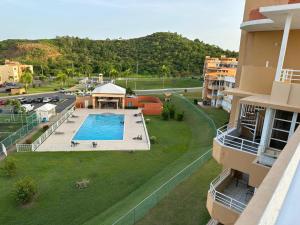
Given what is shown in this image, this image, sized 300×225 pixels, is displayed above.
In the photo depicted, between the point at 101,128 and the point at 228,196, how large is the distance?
2667cm

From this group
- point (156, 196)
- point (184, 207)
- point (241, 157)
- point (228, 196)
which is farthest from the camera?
point (156, 196)

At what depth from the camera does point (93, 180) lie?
19.5m

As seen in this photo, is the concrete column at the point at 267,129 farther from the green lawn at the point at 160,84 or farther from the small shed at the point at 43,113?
the green lawn at the point at 160,84

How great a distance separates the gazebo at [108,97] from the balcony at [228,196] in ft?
115

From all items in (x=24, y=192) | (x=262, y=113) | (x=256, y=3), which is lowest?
(x=24, y=192)

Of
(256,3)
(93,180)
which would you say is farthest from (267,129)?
(93,180)

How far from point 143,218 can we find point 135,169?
7739 mm

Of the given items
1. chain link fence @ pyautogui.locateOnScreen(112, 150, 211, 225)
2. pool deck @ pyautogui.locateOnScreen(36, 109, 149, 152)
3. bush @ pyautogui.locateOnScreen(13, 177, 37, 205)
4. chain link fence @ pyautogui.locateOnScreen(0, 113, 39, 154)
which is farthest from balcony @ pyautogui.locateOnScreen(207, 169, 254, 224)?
chain link fence @ pyautogui.locateOnScreen(0, 113, 39, 154)

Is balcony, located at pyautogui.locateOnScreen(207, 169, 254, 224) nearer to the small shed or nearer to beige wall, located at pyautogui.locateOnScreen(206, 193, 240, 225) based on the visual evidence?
beige wall, located at pyautogui.locateOnScreen(206, 193, 240, 225)

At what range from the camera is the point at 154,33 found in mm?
144750

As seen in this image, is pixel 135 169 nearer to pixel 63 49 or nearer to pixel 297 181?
pixel 297 181

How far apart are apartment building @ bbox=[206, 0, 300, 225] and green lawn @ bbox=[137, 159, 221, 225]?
1487mm

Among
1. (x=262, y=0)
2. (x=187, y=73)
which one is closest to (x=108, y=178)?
(x=262, y=0)

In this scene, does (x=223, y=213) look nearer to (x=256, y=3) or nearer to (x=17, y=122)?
(x=256, y=3)
